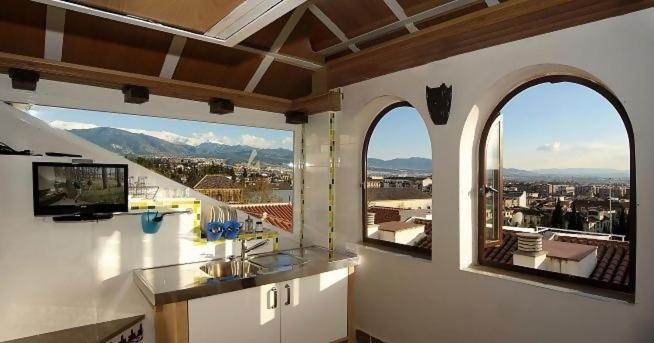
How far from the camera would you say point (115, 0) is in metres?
1.16

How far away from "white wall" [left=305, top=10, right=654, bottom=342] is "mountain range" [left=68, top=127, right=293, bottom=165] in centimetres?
38

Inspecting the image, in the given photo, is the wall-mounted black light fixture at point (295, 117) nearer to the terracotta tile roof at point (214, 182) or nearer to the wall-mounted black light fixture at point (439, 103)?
the terracotta tile roof at point (214, 182)

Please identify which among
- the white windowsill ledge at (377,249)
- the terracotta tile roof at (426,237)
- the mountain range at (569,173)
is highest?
the mountain range at (569,173)

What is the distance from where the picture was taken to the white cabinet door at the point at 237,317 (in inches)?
80.7

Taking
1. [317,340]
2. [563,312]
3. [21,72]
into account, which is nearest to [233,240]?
[317,340]

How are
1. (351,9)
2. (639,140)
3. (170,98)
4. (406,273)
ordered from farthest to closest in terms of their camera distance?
(170,98) < (406,273) < (351,9) < (639,140)

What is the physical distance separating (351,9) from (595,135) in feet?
4.99

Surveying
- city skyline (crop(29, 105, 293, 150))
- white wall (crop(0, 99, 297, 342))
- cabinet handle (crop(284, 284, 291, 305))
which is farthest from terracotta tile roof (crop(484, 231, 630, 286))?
white wall (crop(0, 99, 297, 342))

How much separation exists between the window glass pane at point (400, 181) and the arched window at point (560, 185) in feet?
1.50

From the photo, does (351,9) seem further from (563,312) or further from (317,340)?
(317,340)

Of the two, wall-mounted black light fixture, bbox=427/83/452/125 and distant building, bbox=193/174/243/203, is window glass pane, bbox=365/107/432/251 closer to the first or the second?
wall-mounted black light fixture, bbox=427/83/452/125

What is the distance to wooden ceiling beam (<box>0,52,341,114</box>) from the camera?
203cm

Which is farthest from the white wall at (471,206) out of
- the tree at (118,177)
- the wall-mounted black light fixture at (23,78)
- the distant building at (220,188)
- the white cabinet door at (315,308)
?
the wall-mounted black light fixture at (23,78)

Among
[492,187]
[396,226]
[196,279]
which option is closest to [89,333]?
[196,279]
